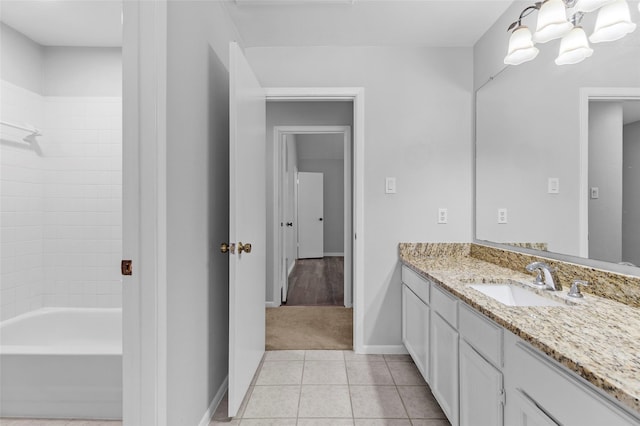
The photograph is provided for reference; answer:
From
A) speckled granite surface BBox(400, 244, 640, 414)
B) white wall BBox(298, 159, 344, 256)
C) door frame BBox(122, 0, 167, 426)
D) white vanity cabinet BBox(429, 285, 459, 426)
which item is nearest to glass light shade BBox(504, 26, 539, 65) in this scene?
speckled granite surface BBox(400, 244, 640, 414)

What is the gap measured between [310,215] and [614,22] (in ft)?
19.1

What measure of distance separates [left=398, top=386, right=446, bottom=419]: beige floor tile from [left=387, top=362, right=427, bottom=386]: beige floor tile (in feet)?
0.20

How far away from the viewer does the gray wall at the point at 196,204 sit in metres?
1.29

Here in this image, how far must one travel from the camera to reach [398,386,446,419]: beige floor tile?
1720 mm

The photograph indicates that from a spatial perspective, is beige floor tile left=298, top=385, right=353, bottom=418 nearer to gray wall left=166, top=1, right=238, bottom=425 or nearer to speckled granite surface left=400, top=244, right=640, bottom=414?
gray wall left=166, top=1, right=238, bottom=425

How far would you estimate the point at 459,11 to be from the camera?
6.59 feet

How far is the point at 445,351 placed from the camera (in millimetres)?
1580

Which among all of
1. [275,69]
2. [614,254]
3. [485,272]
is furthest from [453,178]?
[275,69]

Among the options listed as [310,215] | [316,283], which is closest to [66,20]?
[316,283]

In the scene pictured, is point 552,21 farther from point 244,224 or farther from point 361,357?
point 361,357

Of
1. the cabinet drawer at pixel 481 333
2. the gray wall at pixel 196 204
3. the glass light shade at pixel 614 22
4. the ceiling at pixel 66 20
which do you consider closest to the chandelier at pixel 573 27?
the glass light shade at pixel 614 22

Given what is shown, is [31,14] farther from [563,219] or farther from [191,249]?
[563,219]

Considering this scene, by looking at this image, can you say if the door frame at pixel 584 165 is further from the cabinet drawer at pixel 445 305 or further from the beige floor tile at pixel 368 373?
the beige floor tile at pixel 368 373

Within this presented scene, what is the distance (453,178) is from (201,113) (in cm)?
184
